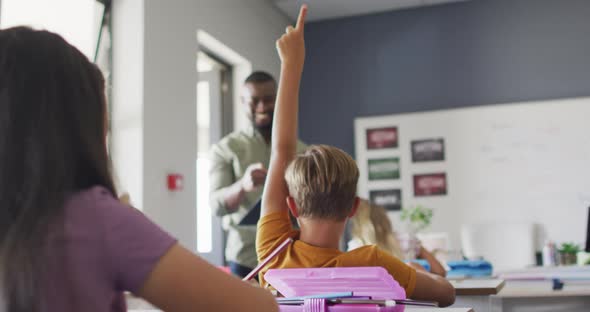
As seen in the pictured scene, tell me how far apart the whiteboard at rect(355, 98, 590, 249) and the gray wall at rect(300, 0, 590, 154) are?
189mm

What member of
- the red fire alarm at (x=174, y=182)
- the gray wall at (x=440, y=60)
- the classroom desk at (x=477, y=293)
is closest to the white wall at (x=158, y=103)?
the red fire alarm at (x=174, y=182)

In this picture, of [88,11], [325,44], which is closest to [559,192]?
[325,44]

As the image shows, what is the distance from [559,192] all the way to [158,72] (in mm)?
3617

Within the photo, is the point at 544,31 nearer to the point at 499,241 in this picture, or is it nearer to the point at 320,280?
the point at 499,241

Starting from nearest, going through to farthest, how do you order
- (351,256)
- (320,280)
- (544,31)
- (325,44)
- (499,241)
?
(320,280) → (351,256) → (499,241) → (544,31) → (325,44)

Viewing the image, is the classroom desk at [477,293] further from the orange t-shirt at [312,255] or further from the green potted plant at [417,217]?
the green potted plant at [417,217]

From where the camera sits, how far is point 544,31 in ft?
19.9

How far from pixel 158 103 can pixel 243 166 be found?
141cm

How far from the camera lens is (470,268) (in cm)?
257

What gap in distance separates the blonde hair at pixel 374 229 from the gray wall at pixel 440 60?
3.50 m

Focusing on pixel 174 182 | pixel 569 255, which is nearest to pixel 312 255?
pixel 569 255

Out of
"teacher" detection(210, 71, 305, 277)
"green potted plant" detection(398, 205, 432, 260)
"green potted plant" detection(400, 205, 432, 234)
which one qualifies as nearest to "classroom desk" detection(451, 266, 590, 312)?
"teacher" detection(210, 71, 305, 277)

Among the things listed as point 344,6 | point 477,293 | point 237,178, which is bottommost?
point 477,293

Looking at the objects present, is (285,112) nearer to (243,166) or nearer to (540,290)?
(540,290)
